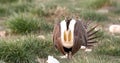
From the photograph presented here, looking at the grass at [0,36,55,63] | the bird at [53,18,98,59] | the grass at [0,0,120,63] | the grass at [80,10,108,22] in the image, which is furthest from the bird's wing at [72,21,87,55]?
the grass at [80,10,108,22]

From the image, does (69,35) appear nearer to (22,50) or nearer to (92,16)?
(22,50)

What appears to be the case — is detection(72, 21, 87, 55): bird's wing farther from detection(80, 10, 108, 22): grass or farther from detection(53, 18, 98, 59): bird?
detection(80, 10, 108, 22): grass

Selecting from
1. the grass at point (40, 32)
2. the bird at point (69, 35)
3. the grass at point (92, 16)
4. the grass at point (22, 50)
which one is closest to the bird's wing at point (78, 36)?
the bird at point (69, 35)

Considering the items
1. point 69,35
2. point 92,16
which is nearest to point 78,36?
point 69,35

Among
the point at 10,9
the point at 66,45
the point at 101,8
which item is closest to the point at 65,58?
the point at 66,45

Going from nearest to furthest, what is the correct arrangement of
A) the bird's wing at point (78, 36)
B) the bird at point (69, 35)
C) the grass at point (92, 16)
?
the bird at point (69, 35)
the bird's wing at point (78, 36)
the grass at point (92, 16)

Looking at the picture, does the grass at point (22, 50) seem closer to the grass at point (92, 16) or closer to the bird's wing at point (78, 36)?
the bird's wing at point (78, 36)

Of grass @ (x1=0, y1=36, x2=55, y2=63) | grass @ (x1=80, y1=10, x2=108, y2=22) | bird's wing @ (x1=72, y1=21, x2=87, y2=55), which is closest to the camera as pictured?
bird's wing @ (x1=72, y1=21, x2=87, y2=55)

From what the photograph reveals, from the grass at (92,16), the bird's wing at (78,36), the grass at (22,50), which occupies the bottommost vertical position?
the grass at (92,16)

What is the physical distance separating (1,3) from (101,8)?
216 centimetres

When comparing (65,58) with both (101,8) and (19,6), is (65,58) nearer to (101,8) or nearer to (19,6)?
(19,6)

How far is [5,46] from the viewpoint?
557 centimetres

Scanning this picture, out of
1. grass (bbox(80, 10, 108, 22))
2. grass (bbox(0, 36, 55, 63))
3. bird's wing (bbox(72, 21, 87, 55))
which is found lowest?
grass (bbox(80, 10, 108, 22))

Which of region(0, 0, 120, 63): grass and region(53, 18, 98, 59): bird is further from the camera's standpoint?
region(0, 0, 120, 63): grass
